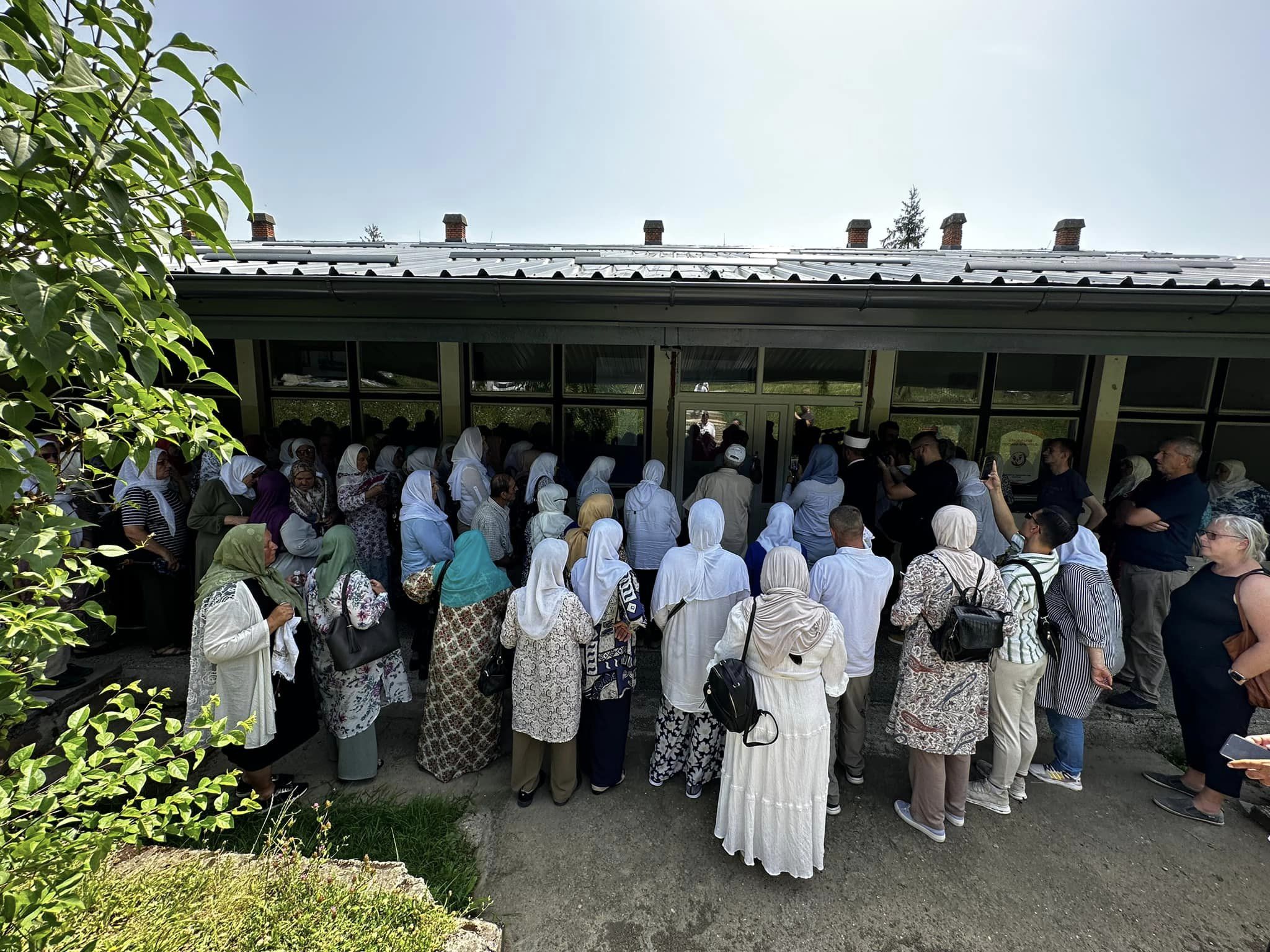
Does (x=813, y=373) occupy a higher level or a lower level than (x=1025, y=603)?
higher

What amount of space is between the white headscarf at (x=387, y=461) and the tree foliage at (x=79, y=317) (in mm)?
3693

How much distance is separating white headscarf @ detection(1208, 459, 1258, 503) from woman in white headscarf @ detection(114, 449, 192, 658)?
810 centimetres

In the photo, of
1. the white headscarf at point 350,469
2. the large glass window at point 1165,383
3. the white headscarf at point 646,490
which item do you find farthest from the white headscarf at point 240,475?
the large glass window at point 1165,383

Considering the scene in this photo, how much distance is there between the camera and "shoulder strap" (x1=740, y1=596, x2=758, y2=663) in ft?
7.64

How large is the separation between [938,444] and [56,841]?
5.42 metres

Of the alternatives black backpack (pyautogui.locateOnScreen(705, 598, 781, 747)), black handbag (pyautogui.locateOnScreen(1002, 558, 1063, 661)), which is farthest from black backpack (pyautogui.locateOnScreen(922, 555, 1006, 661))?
black backpack (pyautogui.locateOnScreen(705, 598, 781, 747))

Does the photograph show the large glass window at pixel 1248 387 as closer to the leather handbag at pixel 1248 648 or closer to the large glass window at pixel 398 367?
the leather handbag at pixel 1248 648

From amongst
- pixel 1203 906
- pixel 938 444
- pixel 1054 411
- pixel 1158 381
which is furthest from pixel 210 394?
pixel 1158 381

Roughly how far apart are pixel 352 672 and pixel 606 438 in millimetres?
3897

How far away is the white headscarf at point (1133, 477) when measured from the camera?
438cm

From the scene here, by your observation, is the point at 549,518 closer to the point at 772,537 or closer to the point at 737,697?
the point at 772,537

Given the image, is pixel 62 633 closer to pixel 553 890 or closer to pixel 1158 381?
pixel 553 890

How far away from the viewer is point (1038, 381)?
593 cm

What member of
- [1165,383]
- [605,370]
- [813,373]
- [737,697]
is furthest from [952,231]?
[737,697]
